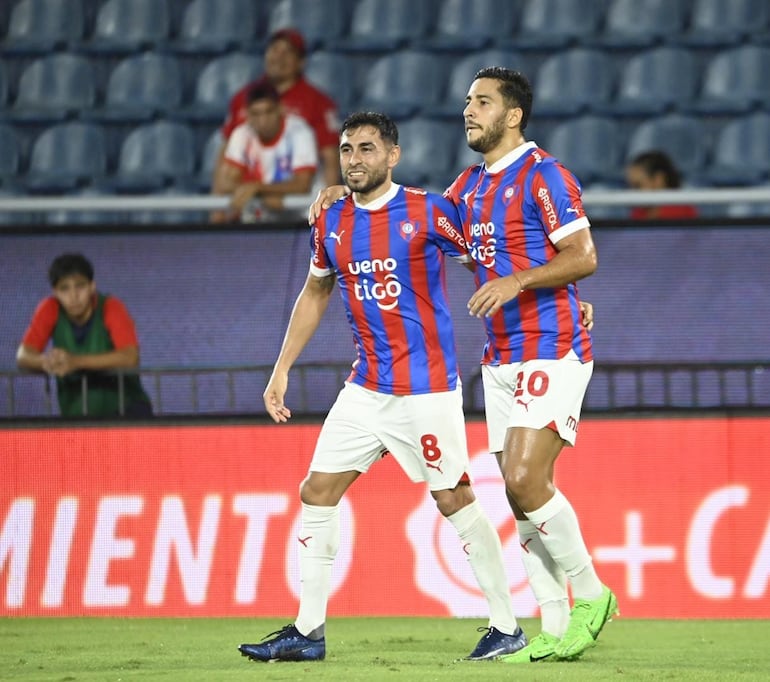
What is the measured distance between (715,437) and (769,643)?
50.8 inches

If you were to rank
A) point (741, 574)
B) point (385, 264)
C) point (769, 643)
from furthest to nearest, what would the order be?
1. point (741, 574)
2. point (769, 643)
3. point (385, 264)

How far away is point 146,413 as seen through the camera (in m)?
7.60

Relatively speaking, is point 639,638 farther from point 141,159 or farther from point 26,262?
point 141,159

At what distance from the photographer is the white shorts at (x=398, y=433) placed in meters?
5.75

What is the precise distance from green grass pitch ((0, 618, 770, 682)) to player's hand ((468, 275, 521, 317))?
1.16m

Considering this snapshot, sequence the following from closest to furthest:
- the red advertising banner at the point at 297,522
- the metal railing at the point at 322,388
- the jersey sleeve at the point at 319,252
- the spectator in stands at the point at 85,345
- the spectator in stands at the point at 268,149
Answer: the jersey sleeve at the point at 319,252 < the red advertising banner at the point at 297,522 < the metal railing at the point at 322,388 < the spectator in stands at the point at 85,345 < the spectator in stands at the point at 268,149

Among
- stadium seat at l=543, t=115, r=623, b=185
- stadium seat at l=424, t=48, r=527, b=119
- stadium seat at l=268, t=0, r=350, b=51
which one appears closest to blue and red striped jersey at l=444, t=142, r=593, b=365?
stadium seat at l=543, t=115, r=623, b=185

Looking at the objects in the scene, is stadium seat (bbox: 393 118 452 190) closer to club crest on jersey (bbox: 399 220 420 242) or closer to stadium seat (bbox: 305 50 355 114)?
stadium seat (bbox: 305 50 355 114)

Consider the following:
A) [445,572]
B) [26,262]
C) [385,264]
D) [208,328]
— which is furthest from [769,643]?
[26,262]

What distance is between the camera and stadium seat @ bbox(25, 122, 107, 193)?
35.6 ft

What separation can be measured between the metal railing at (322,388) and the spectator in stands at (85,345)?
0.15 feet

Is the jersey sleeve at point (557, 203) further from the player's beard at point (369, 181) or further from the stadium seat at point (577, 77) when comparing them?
the stadium seat at point (577, 77)

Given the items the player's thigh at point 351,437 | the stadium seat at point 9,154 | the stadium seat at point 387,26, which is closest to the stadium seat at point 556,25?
the stadium seat at point 387,26

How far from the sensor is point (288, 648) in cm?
562
